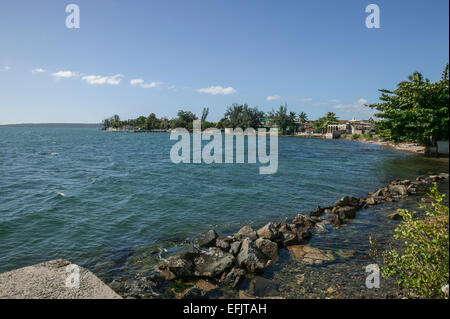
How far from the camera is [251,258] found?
33.1 feet

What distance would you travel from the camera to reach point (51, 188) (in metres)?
24.2

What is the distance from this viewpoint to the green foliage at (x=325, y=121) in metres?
148

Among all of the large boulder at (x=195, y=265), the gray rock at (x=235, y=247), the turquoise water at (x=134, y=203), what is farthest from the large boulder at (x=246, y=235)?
the turquoise water at (x=134, y=203)

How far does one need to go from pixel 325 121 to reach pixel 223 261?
15392 cm

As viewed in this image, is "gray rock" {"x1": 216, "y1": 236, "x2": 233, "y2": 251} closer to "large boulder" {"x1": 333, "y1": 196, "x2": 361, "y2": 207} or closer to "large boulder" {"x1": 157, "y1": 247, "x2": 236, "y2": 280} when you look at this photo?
"large boulder" {"x1": 157, "y1": 247, "x2": 236, "y2": 280}

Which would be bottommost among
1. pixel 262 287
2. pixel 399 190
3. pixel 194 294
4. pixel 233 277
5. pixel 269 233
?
pixel 262 287

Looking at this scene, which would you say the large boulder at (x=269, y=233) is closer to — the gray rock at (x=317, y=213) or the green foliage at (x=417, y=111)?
the gray rock at (x=317, y=213)

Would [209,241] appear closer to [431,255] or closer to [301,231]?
[301,231]

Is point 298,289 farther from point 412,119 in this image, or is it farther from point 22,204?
point 412,119

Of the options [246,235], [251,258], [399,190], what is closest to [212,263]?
[251,258]

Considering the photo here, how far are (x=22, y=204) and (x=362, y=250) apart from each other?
854 inches

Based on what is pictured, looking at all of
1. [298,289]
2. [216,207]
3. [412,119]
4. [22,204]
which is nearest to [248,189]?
[216,207]

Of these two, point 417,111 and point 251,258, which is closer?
point 251,258

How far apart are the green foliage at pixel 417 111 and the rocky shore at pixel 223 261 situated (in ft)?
106
